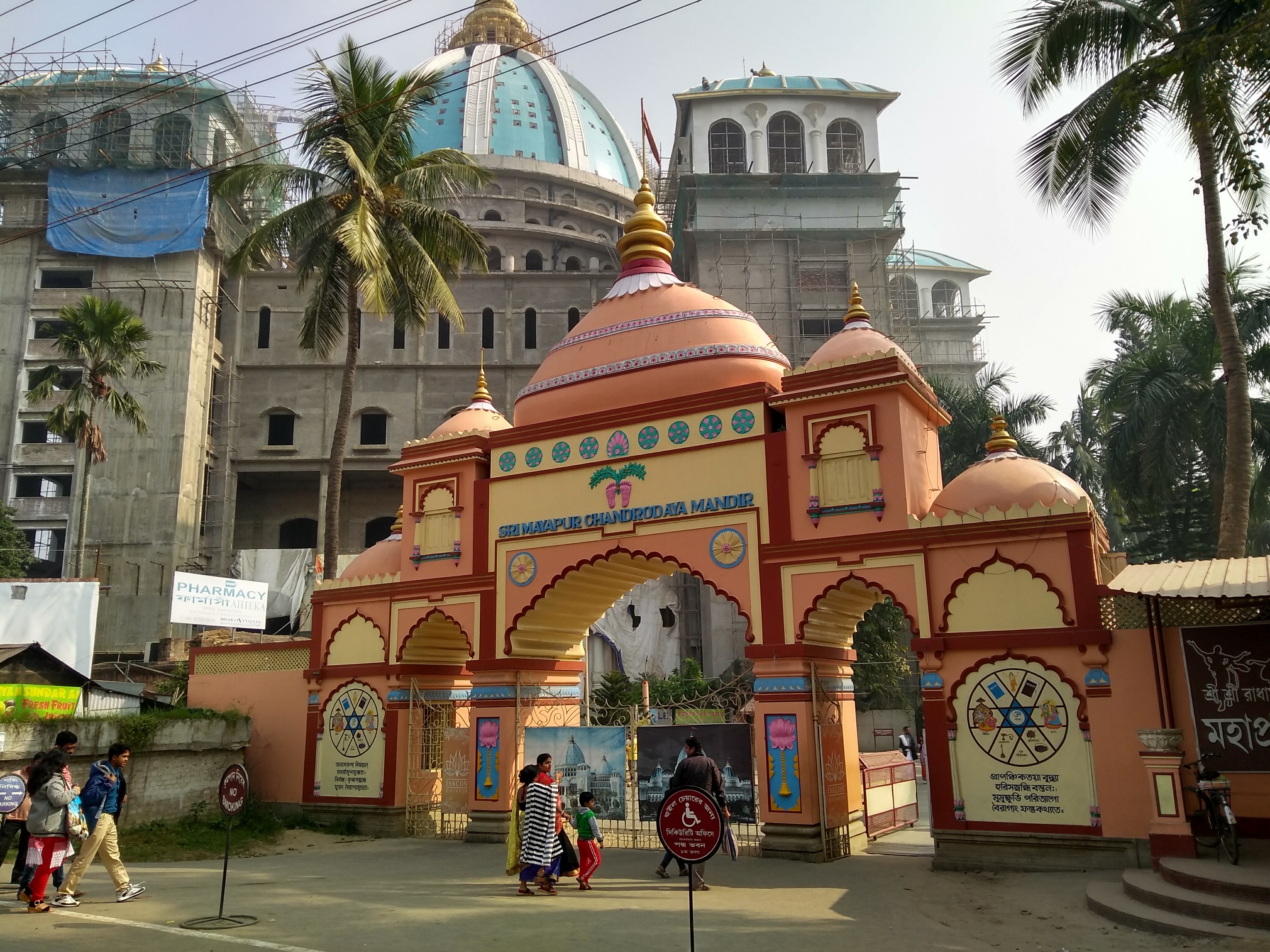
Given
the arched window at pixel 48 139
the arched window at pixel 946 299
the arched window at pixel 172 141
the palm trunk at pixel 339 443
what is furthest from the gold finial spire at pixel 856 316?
the arched window at pixel 946 299

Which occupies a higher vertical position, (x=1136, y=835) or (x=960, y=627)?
(x=960, y=627)

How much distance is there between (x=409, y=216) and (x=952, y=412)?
1961 cm

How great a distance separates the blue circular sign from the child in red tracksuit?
553 centimetres

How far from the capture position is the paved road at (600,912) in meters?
7.89

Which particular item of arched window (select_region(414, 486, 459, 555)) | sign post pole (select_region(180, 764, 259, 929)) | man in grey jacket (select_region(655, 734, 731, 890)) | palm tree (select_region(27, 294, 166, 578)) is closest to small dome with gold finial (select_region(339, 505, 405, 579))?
arched window (select_region(414, 486, 459, 555))

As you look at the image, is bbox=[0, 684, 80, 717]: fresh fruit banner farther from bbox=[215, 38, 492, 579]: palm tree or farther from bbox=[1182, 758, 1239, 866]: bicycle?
bbox=[1182, 758, 1239, 866]: bicycle

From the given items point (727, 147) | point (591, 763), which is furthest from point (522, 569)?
point (727, 147)

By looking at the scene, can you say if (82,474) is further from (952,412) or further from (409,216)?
(952,412)

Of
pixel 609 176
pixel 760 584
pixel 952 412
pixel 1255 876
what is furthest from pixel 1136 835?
pixel 609 176

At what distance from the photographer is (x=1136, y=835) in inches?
420

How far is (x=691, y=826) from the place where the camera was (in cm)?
639

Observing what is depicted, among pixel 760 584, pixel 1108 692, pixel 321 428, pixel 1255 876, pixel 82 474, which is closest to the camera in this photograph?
pixel 1255 876

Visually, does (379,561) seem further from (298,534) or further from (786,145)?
(786,145)

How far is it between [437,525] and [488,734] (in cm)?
357
